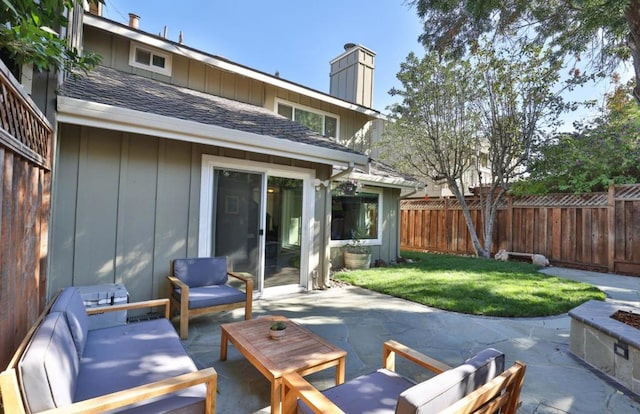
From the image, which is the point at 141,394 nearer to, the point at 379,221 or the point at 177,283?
the point at 177,283

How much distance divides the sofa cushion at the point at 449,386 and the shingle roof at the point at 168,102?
4019 mm

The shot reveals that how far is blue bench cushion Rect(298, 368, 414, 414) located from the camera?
1.75 metres

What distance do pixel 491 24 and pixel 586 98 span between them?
5.52 meters

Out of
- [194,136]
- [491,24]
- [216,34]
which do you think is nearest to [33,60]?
[194,136]

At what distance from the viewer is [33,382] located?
1.42m

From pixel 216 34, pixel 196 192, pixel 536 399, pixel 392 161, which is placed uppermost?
pixel 216 34

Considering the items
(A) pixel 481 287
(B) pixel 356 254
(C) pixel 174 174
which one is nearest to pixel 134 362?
(C) pixel 174 174

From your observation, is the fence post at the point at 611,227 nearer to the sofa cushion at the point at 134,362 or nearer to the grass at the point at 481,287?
the grass at the point at 481,287

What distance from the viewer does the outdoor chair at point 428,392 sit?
1247mm

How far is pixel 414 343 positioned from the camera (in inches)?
141

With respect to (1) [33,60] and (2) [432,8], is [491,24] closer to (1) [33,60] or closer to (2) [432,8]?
(2) [432,8]

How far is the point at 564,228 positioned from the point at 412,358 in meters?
9.20

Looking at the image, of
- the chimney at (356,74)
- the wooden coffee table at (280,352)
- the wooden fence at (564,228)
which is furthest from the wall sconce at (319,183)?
the wooden fence at (564,228)

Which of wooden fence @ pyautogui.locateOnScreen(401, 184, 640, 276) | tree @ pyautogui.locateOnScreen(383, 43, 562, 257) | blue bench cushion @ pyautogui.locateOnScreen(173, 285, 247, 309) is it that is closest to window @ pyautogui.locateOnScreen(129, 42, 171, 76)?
blue bench cushion @ pyautogui.locateOnScreen(173, 285, 247, 309)
